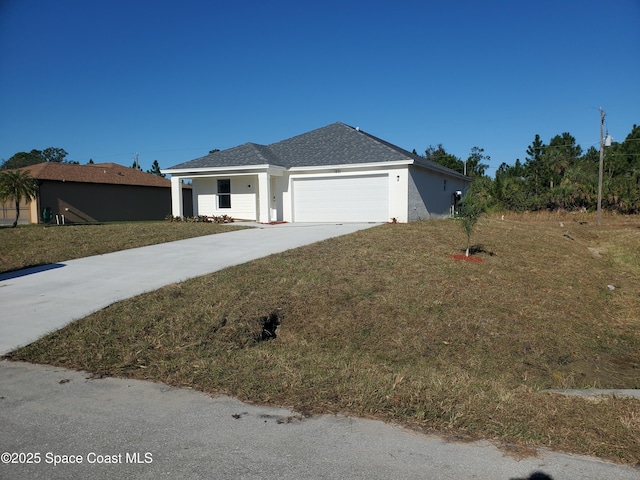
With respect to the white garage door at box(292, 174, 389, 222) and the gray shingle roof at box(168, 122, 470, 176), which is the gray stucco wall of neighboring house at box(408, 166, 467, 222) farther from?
the white garage door at box(292, 174, 389, 222)

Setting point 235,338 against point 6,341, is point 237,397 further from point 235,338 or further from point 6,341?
point 6,341

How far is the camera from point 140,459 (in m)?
3.29

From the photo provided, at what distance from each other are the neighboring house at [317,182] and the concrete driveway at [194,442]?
16.2m

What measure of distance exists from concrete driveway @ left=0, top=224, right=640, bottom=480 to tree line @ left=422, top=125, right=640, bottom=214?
3272 cm

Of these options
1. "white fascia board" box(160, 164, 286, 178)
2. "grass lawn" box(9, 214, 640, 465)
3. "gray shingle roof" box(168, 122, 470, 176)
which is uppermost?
"gray shingle roof" box(168, 122, 470, 176)

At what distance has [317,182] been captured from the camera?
70.0 ft

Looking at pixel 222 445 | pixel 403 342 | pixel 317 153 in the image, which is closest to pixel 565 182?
pixel 317 153

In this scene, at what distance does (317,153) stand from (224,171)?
4.64 meters

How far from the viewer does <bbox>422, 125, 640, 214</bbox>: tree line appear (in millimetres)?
31361

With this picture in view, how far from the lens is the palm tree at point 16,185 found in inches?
880

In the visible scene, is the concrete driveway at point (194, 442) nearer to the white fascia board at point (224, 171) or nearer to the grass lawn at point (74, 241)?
the grass lawn at point (74, 241)

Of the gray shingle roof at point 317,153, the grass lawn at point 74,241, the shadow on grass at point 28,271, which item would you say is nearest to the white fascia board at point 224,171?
the gray shingle roof at point 317,153

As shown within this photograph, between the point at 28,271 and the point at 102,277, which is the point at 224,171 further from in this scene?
the point at 102,277

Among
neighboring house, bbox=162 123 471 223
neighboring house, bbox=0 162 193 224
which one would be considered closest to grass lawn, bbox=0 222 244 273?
neighboring house, bbox=162 123 471 223
